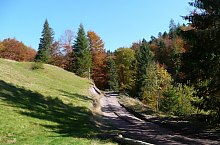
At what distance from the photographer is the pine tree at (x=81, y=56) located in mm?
91250

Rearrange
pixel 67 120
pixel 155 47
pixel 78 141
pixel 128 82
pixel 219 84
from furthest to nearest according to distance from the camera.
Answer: pixel 155 47 < pixel 128 82 < pixel 67 120 < pixel 219 84 < pixel 78 141

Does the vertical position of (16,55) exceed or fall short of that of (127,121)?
it exceeds it

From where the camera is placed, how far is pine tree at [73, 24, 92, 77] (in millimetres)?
91250

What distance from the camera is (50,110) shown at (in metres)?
A: 32.2

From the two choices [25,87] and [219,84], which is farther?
[25,87]

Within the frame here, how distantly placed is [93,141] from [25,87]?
20.8 metres

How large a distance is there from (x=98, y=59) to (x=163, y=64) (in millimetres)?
22078

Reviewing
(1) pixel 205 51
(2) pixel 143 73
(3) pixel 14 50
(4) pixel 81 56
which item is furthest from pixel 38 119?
(3) pixel 14 50

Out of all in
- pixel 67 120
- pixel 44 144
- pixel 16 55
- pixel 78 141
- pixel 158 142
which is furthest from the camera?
pixel 16 55

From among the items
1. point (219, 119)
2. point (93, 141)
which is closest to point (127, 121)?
point (219, 119)

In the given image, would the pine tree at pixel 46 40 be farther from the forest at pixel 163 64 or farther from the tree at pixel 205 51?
the tree at pixel 205 51

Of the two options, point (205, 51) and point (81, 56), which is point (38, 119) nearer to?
point (205, 51)

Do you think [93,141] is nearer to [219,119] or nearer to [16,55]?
[219,119]

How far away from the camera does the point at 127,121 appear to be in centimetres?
3853
